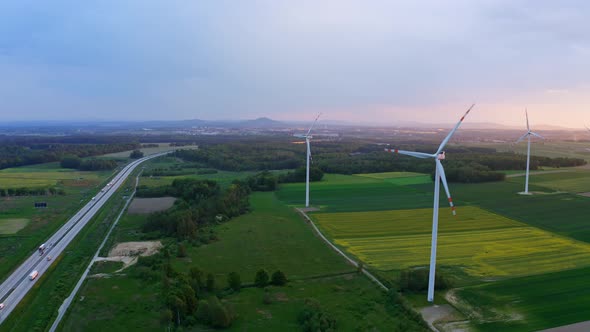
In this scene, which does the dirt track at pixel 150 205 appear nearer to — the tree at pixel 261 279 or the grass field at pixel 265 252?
the grass field at pixel 265 252

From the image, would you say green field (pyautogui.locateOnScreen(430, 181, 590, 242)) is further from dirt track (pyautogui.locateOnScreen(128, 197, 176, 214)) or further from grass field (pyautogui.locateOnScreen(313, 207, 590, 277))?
dirt track (pyautogui.locateOnScreen(128, 197, 176, 214))

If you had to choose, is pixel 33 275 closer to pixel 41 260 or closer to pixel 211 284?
pixel 41 260

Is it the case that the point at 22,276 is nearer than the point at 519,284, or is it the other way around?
the point at 519,284

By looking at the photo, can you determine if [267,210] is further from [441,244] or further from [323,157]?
[323,157]

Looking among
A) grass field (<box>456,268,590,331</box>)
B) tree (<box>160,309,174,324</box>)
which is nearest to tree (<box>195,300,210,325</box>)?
tree (<box>160,309,174,324</box>)

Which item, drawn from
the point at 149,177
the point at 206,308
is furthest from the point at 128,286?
the point at 149,177

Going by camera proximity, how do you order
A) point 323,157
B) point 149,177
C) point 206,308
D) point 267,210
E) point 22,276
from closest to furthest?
point 206,308, point 22,276, point 267,210, point 149,177, point 323,157

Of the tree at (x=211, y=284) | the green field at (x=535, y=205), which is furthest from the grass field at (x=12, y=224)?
the green field at (x=535, y=205)

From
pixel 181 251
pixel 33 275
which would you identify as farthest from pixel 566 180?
pixel 33 275
